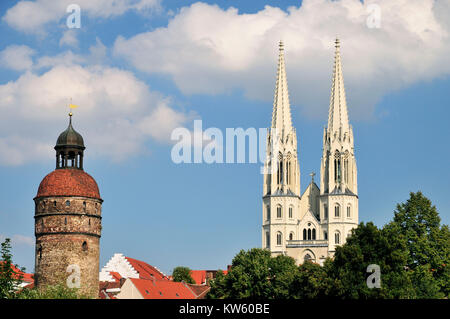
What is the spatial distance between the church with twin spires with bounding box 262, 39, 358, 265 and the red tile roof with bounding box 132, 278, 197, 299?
97.3 feet

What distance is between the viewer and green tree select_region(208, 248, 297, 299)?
89.2 m

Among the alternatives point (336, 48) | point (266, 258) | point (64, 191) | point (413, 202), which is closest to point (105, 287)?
point (266, 258)

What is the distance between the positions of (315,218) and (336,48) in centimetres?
2816

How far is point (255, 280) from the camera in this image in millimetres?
90750

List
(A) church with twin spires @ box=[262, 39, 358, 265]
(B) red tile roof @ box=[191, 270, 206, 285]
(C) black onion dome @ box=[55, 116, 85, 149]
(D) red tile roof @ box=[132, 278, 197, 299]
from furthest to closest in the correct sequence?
1. (B) red tile roof @ box=[191, 270, 206, 285]
2. (A) church with twin spires @ box=[262, 39, 358, 265]
3. (D) red tile roof @ box=[132, 278, 197, 299]
4. (C) black onion dome @ box=[55, 116, 85, 149]

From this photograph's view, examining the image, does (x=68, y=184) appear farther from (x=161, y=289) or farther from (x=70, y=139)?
(x=161, y=289)

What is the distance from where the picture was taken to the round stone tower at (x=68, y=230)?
246ft

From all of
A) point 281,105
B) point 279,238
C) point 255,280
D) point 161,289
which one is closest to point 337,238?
point 279,238

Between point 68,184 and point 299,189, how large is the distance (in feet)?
254

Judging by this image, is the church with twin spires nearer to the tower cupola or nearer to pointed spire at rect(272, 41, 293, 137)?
pointed spire at rect(272, 41, 293, 137)

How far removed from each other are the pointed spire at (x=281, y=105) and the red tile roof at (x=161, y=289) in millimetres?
39431

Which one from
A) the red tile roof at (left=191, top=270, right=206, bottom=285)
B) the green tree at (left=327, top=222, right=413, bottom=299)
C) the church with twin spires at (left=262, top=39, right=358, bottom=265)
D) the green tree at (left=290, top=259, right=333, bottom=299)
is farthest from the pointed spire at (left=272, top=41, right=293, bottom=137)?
the green tree at (left=327, top=222, right=413, bottom=299)

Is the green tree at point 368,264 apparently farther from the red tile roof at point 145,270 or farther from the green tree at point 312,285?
the red tile roof at point 145,270
